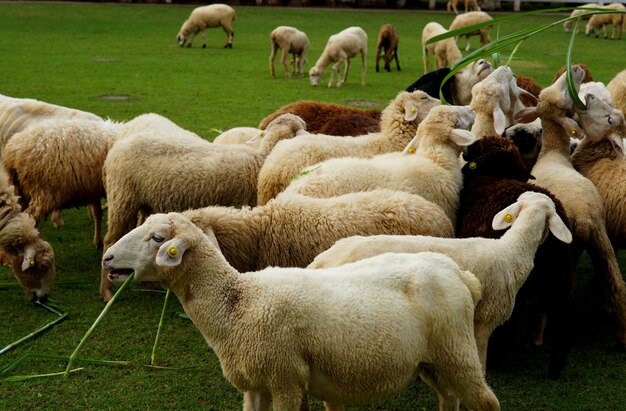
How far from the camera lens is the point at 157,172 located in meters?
5.38

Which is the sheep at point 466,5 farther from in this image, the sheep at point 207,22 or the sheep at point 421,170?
the sheep at point 421,170

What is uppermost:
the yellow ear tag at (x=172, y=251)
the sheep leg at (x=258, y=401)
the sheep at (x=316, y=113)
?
the yellow ear tag at (x=172, y=251)

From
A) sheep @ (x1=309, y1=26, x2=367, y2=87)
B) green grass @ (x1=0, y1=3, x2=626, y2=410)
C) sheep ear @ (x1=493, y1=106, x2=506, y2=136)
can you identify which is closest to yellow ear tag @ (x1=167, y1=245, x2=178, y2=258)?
green grass @ (x1=0, y1=3, x2=626, y2=410)

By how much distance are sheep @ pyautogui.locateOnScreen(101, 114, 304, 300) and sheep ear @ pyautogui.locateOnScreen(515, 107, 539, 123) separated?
178cm

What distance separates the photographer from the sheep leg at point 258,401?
355 centimetres

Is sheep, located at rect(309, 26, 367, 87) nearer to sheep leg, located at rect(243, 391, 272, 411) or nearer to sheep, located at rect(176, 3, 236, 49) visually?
sheep, located at rect(176, 3, 236, 49)

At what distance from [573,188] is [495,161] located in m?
0.47

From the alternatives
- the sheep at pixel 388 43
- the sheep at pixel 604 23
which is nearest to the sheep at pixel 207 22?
the sheep at pixel 388 43

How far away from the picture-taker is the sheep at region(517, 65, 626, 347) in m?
4.82

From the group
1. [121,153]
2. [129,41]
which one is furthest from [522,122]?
[129,41]

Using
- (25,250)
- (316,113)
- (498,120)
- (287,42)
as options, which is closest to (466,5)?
(287,42)

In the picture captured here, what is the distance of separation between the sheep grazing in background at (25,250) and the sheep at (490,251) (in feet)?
7.26

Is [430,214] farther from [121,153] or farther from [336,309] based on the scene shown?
[121,153]

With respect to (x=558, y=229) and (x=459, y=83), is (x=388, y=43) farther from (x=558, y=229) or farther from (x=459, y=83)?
(x=558, y=229)
